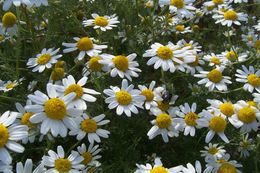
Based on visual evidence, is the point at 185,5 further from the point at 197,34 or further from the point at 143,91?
the point at 143,91

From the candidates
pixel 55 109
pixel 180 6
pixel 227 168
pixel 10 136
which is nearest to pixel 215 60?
pixel 180 6

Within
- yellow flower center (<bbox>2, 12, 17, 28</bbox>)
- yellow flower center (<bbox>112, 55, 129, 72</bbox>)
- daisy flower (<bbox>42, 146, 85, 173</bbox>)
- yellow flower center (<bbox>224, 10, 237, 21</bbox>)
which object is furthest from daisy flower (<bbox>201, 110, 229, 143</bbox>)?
yellow flower center (<bbox>2, 12, 17, 28</bbox>)

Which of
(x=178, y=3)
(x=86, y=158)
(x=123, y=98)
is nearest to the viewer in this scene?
(x=86, y=158)

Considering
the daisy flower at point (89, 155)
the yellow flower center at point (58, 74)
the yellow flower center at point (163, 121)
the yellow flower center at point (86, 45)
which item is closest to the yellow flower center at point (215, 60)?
the yellow flower center at point (163, 121)

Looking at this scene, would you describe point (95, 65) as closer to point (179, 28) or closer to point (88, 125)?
point (88, 125)

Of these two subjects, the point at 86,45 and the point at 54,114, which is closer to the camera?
the point at 54,114

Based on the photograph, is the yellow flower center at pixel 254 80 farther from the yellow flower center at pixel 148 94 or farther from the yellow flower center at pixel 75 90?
the yellow flower center at pixel 75 90

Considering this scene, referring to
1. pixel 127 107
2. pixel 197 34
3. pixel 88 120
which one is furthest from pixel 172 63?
pixel 197 34
